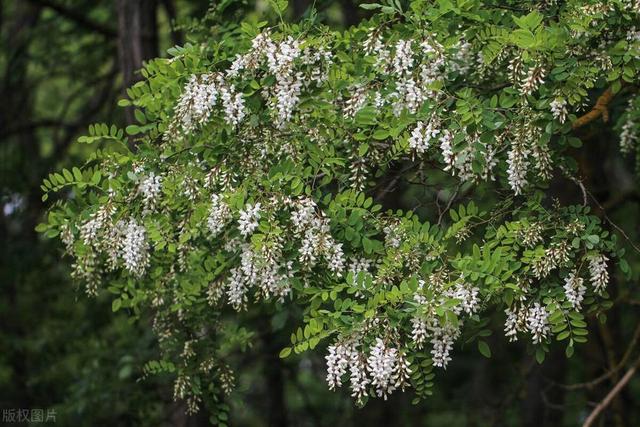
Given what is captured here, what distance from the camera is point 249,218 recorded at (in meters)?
4.21

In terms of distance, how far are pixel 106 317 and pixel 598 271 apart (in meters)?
6.21

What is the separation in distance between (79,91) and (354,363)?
261 inches

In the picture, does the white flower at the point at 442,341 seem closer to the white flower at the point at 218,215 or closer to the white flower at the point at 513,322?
the white flower at the point at 513,322

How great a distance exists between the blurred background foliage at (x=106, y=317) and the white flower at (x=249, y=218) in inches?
107

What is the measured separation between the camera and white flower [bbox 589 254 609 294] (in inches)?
163

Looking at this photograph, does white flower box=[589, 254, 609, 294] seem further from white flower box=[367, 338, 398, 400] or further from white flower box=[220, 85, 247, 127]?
white flower box=[220, 85, 247, 127]

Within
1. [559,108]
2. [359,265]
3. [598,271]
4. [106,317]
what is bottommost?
[106,317]

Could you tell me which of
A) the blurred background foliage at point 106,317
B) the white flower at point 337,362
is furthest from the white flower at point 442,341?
the blurred background foliage at point 106,317

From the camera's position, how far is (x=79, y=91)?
32.2ft

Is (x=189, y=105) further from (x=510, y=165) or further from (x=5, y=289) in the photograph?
(x=5, y=289)

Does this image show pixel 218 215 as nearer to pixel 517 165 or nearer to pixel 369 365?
pixel 369 365

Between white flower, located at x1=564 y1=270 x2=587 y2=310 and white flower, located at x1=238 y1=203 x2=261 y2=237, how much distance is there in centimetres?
134

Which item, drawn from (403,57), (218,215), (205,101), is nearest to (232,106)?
(205,101)

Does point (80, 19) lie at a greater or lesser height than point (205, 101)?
lesser
